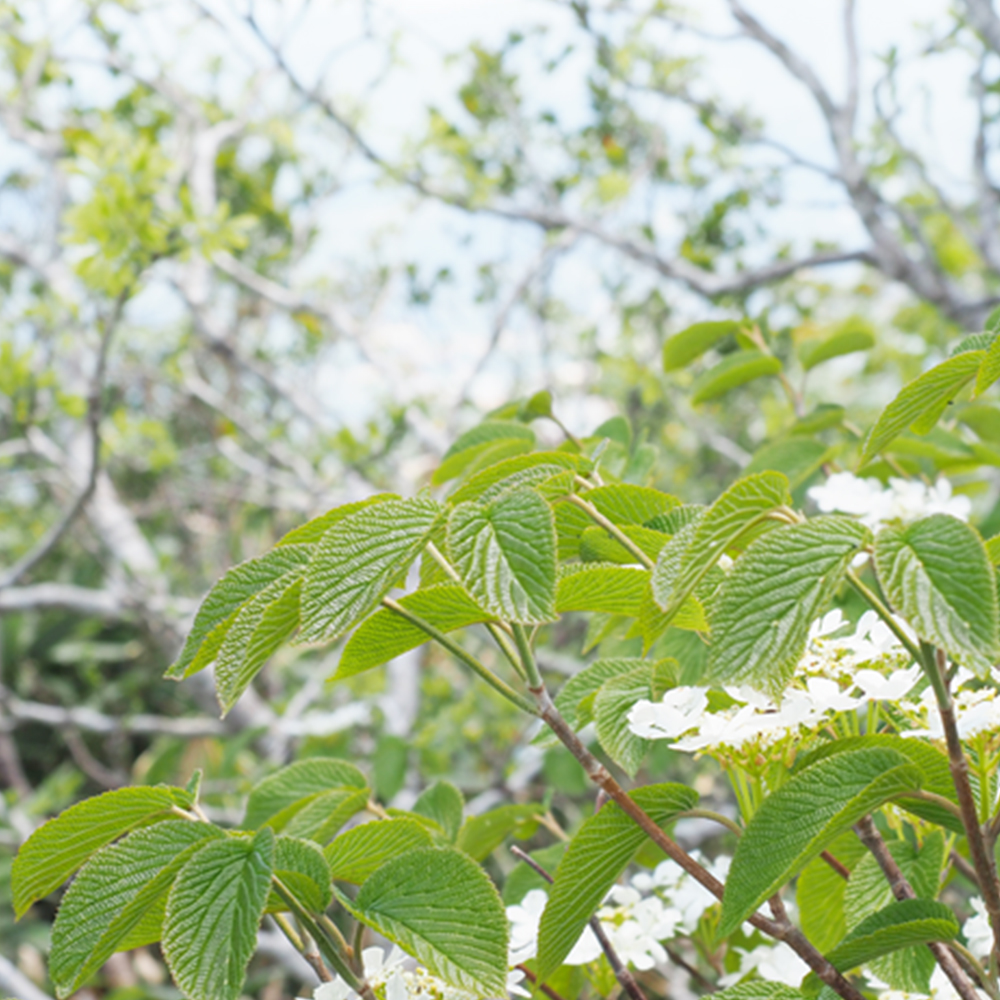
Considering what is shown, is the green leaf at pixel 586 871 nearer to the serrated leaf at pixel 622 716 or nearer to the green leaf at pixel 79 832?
the serrated leaf at pixel 622 716

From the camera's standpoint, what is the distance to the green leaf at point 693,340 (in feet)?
3.00

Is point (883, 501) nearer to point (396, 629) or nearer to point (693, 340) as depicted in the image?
point (693, 340)

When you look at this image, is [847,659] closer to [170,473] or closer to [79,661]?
[170,473]

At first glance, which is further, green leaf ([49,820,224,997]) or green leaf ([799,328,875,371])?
green leaf ([799,328,875,371])

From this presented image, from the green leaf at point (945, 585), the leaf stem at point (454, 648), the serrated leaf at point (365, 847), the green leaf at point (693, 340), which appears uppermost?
the green leaf at point (693, 340)

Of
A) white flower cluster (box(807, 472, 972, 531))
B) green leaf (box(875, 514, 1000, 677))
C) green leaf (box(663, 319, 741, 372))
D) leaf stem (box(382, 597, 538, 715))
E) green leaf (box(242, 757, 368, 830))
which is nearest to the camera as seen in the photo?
green leaf (box(875, 514, 1000, 677))

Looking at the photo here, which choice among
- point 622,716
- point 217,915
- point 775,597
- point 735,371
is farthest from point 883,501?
point 217,915

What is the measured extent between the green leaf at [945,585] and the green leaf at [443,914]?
22 centimetres

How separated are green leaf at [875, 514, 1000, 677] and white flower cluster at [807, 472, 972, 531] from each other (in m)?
0.42

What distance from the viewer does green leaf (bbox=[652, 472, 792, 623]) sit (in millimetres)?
347

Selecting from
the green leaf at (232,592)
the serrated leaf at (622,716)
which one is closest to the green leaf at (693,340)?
the serrated leaf at (622,716)

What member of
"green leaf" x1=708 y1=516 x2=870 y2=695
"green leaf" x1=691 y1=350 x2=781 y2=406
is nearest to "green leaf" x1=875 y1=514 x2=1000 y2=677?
"green leaf" x1=708 y1=516 x2=870 y2=695

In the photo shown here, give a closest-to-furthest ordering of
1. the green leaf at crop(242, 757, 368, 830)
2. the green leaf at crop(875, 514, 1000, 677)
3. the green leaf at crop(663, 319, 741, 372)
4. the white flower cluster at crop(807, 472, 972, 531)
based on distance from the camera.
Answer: the green leaf at crop(875, 514, 1000, 677) < the green leaf at crop(242, 757, 368, 830) < the white flower cluster at crop(807, 472, 972, 531) < the green leaf at crop(663, 319, 741, 372)

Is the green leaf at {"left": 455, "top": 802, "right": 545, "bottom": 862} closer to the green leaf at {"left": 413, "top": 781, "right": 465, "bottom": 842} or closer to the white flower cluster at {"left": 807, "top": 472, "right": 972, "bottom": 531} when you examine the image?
the green leaf at {"left": 413, "top": 781, "right": 465, "bottom": 842}
